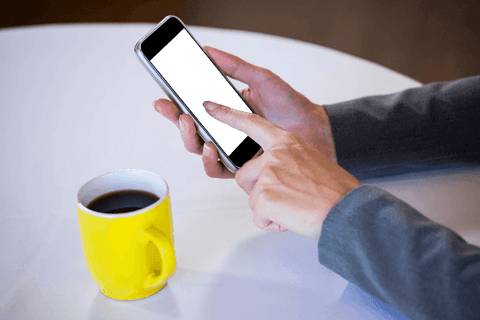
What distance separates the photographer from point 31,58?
0.94 metres

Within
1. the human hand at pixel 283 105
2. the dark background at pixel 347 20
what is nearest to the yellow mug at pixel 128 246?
the human hand at pixel 283 105

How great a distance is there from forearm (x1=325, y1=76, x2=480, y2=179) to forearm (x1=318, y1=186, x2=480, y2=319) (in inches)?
10.4

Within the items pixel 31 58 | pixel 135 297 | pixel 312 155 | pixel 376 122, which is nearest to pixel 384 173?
pixel 376 122

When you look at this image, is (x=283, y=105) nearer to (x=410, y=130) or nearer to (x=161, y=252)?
(x=410, y=130)

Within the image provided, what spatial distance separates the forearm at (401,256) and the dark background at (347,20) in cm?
200

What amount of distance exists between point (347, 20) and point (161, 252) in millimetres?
2603

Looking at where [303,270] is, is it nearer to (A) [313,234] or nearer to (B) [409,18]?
(A) [313,234]

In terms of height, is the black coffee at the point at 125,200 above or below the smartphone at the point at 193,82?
below

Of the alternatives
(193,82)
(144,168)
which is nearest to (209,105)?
(193,82)

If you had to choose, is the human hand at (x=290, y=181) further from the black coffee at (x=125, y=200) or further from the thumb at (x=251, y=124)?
the black coffee at (x=125, y=200)

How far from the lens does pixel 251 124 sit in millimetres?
525

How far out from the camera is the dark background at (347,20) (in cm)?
230

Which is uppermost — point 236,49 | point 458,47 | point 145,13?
point 236,49

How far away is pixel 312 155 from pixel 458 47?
2231 millimetres
